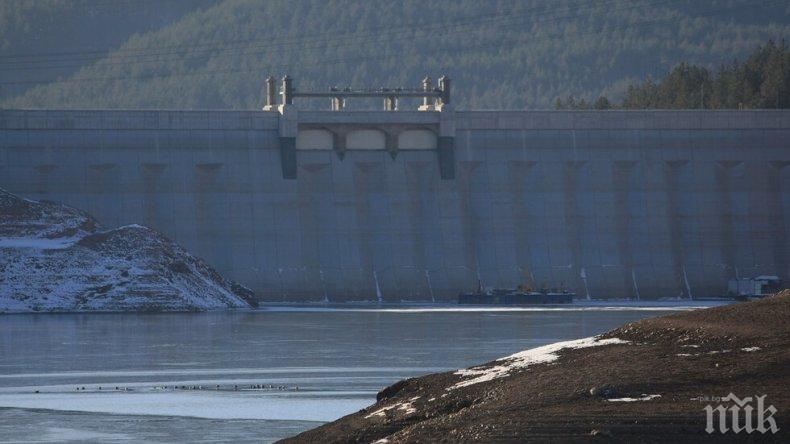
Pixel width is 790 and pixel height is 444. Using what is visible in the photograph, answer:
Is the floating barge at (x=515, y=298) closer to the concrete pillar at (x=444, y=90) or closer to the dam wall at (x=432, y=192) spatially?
the dam wall at (x=432, y=192)

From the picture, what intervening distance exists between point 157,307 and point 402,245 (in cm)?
2258

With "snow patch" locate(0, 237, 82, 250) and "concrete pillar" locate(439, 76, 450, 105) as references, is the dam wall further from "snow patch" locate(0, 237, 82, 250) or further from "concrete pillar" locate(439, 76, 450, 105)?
"snow patch" locate(0, 237, 82, 250)

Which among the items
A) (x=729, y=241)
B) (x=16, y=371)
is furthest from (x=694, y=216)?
(x=16, y=371)

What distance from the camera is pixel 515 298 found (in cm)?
8731

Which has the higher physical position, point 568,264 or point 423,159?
point 423,159

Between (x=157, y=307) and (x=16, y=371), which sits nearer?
(x=16, y=371)

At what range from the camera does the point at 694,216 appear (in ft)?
312

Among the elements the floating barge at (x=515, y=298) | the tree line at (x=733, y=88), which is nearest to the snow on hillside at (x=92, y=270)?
the floating barge at (x=515, y=298)

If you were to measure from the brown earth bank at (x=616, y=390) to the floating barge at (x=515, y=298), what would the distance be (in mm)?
60916

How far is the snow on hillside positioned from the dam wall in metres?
10.6

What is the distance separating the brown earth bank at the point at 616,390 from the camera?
65.0 ft

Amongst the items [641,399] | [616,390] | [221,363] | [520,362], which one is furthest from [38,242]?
[641,399]

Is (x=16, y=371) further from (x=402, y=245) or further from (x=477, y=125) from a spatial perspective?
(x=477, y=125)

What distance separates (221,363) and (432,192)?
54.1 meters
